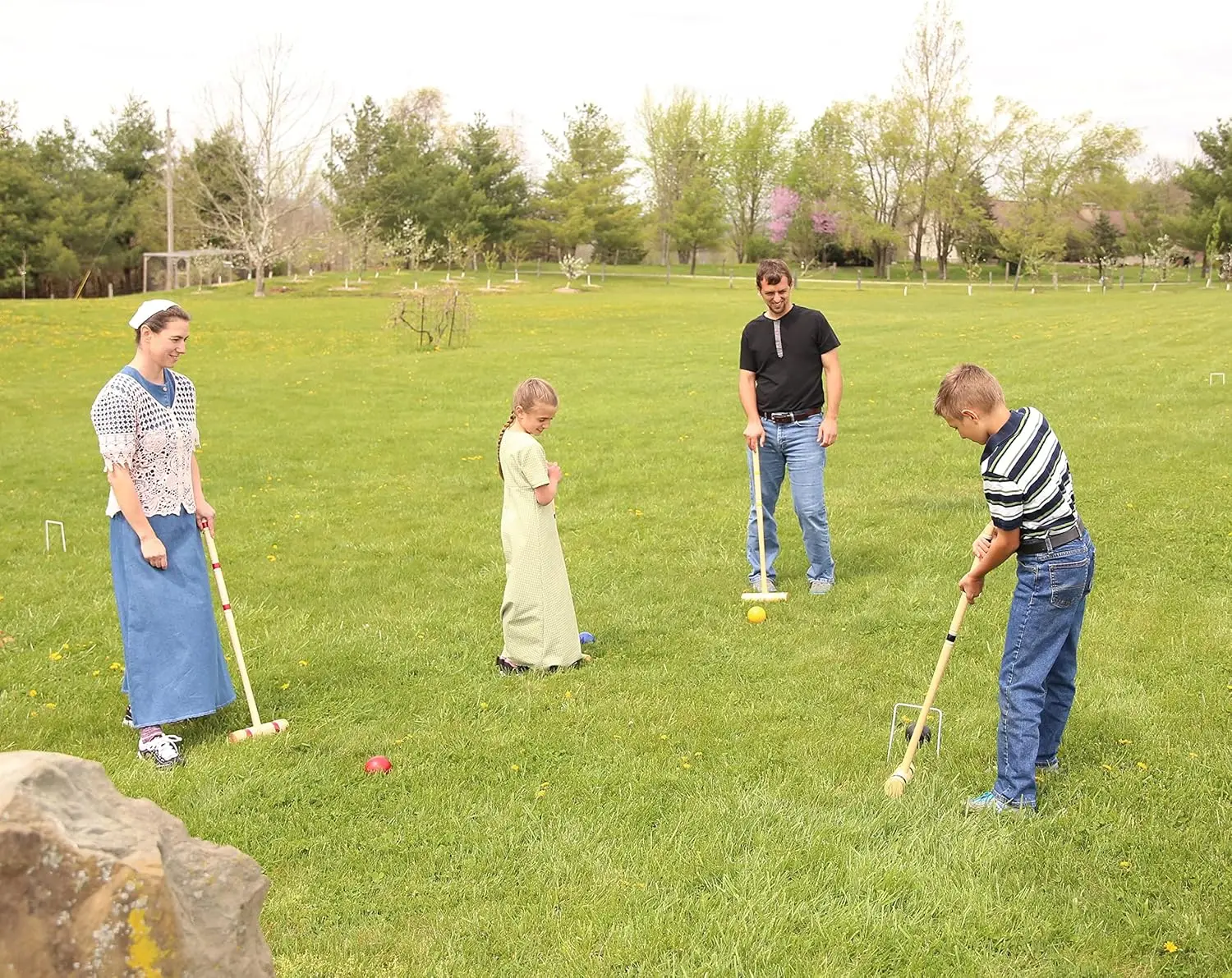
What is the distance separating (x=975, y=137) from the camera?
71062 millimetres

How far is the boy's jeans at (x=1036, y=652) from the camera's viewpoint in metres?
4.85

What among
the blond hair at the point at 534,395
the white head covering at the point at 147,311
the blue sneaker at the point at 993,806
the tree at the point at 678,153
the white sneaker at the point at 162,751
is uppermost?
the tree at the point at 678,153

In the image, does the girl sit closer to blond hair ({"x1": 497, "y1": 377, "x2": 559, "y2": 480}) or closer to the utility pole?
blond hair ({"x1": 497, "y1": 377, "x2": 559, "y2": 480})

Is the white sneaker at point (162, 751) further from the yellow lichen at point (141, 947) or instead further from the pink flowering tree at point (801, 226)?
the pink flowering tree at point (801, 226)

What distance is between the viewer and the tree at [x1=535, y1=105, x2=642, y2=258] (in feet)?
239

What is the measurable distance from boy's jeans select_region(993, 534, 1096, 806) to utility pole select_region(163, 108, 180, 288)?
59.7m

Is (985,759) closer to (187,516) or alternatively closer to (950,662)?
(950,662)

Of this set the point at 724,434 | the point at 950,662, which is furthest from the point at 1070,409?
the point at 950,662

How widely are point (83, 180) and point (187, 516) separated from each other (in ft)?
221

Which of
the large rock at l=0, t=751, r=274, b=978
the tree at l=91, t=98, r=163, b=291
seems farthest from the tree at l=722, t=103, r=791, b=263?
the large rock at l=0, t=751, r=274, b=978

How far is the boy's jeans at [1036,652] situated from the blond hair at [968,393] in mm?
695

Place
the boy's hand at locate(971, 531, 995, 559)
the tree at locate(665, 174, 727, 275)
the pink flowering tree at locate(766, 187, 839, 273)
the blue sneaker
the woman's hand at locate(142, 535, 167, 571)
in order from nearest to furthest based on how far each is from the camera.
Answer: the boy's hand at locate(971, 531, 995, 559)
the blue sneaker
the woman's hand at locate(142, 535, 167, 571)
the tree at locate(665, 174, 727, 275)
the pink flowering tree at locate(766, 187, 839, 273)

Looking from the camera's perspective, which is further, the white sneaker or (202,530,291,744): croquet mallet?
(202,530,291,744): croquet mallet

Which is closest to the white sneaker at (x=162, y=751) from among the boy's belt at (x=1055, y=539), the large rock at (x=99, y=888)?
the large rock at (x=99, y=888)
